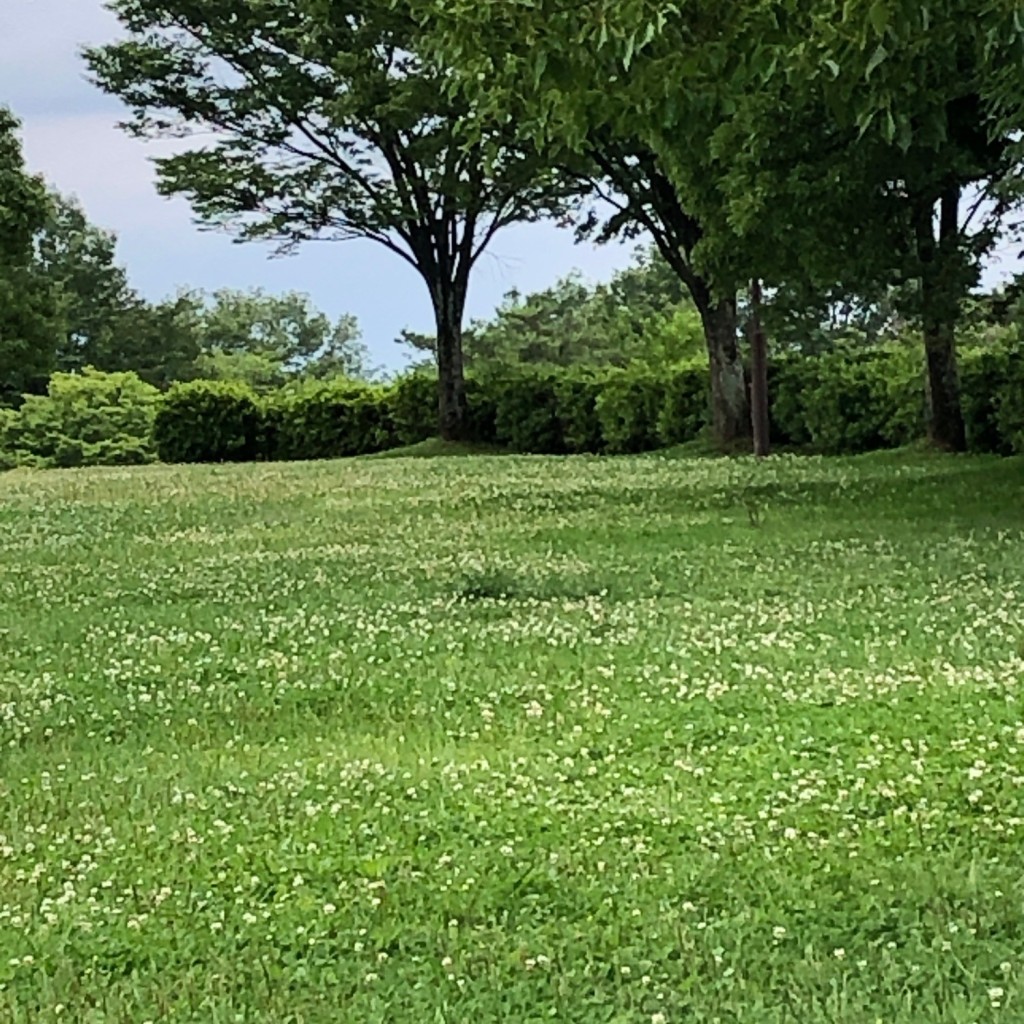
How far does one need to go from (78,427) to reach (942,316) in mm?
31178

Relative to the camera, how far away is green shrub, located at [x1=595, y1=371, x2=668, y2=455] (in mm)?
28500

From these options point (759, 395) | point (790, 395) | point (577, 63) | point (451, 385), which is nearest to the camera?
point (577, 63)

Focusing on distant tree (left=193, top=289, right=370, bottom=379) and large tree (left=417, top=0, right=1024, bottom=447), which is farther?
distant tree (left=193, top=289, right=370, bottom=379)

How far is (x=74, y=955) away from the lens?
10.7ft

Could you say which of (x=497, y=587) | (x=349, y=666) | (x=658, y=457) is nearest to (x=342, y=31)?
(x=658, y=457)

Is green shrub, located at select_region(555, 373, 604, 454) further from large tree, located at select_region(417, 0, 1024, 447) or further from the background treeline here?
large tree, located at select_region(417, 0, 1024, 447)

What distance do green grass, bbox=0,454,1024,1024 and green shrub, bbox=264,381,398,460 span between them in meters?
24.9

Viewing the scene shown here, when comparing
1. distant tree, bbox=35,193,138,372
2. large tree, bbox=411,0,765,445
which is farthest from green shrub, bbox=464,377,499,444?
distant tree, bbox=35,193,138,372

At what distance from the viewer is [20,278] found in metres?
32.4

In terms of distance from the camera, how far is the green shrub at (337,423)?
34625 mm

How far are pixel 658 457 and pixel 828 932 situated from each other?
2242 centimetres

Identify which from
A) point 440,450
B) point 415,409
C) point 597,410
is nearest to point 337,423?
point 415,409

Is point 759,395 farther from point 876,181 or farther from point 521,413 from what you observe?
point 876,181

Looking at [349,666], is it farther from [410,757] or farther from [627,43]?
[627,43]
